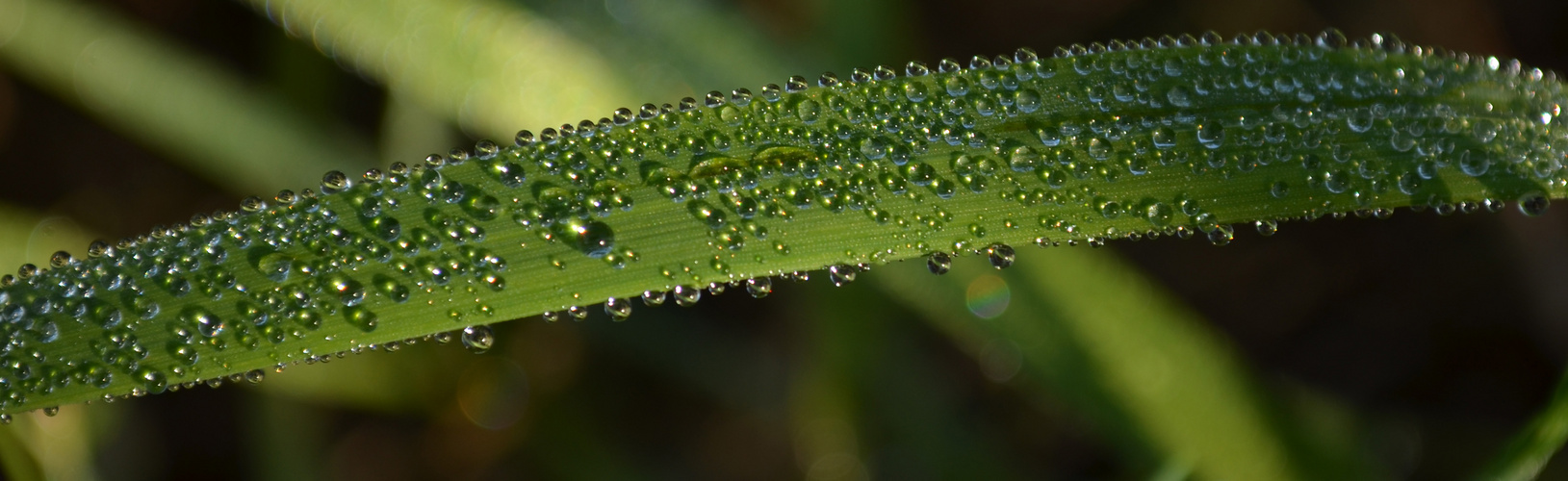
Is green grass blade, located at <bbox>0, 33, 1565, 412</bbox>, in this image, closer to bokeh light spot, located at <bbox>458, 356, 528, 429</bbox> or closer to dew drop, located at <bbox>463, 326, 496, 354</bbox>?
dew drop, located at <bbox>463, 326, 496, 354</bbox>

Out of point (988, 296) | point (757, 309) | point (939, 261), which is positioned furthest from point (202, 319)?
point (757, 309)

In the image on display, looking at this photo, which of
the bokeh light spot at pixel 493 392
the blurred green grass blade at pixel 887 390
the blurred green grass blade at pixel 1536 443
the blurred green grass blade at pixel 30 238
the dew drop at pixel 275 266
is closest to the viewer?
the dew drop at pixel 275 266

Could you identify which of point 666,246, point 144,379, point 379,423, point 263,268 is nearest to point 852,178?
point 666,246

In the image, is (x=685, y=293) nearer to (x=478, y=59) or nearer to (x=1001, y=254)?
(x=1001, y=254)

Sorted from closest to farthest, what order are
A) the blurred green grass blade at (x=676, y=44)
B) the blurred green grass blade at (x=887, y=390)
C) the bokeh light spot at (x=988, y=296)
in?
the bokeh light spot at (x=988, y=296) → the blurred green grass blade at (x=676, y=44) → the blurred green grass blade at (x=887, y=390)

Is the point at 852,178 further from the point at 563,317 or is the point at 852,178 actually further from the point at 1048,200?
the point at 563,317

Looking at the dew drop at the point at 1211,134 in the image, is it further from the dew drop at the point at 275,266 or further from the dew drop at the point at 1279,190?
the dew drop at the point at 275,266

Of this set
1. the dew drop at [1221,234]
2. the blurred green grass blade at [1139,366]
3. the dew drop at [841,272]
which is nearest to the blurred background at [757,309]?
the blurred green grass blade at [1139,366]
